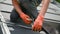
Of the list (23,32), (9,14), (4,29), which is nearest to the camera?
(4,29)

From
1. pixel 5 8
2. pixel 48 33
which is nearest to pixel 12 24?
pixel 48 33

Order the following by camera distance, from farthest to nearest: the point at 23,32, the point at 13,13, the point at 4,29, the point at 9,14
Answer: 1. the point at 9,14
2. the point at 13,13
3. the point at 23,32
4. the point at 4,29

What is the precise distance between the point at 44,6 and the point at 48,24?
813mm

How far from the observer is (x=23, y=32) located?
289 centimetres

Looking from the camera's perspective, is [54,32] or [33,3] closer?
[33,3]

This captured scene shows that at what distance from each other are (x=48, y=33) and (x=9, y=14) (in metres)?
0.81

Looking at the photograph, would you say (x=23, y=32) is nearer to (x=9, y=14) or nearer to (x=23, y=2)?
(x=23, y=2)

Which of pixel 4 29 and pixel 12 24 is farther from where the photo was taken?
pixel 12 24

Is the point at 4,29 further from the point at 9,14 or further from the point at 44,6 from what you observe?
the point at 9,14

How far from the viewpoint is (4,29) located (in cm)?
251

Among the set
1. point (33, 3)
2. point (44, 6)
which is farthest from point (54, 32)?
point (44, 6)

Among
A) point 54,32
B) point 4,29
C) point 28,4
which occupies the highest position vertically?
point 28,4

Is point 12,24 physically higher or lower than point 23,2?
lower

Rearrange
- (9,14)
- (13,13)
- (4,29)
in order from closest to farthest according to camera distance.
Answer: (4,29)
(13,13)
(9,14)
